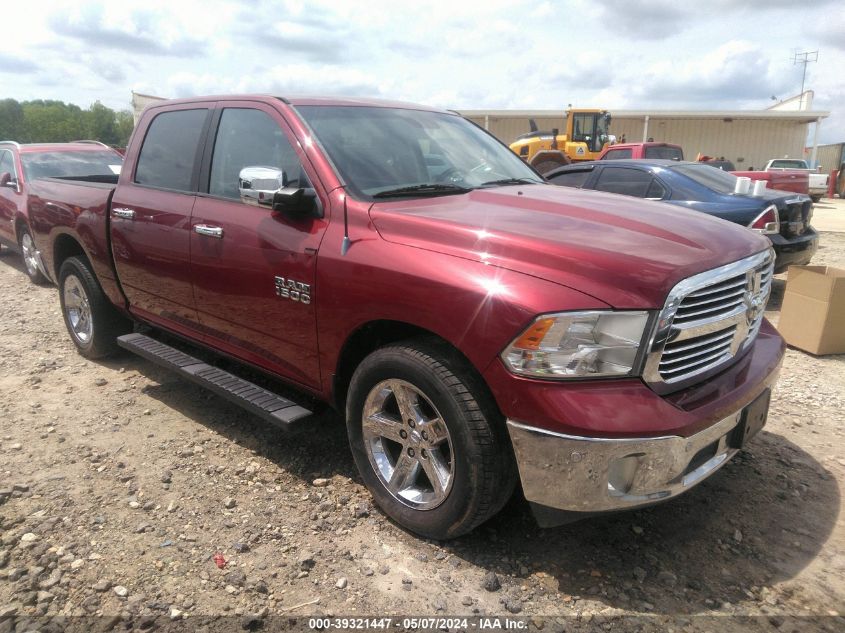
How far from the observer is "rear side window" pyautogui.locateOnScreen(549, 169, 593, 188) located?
27.6ft

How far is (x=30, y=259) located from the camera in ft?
27.3

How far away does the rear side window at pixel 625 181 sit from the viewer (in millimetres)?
7469

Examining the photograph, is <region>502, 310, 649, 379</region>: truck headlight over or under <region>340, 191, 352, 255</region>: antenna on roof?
under

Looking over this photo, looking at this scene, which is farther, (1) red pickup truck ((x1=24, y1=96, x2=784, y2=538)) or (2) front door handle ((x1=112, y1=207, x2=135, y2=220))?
(2) front door handle ((x1=112, y1=207, x2=135, y2=220))

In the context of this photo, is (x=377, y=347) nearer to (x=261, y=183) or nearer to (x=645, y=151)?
(x=261, y=183)

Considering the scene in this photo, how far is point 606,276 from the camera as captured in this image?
7.31ft

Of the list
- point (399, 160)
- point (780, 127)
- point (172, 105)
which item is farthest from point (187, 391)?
point (780, 127)

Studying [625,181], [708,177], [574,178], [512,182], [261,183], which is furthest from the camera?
[574,178]

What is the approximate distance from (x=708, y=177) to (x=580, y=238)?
5.96 m

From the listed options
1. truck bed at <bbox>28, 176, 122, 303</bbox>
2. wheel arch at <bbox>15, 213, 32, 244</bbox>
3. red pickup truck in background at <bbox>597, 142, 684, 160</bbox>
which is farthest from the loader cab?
truck bed at <bbox>28, 176, 122, 303</bbox>

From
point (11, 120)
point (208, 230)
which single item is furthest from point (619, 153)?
point (11, 120)

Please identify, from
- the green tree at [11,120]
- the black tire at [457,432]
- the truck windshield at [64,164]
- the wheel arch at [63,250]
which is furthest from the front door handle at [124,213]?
the green tree at [11,120]

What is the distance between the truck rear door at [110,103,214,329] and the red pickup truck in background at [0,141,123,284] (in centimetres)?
453

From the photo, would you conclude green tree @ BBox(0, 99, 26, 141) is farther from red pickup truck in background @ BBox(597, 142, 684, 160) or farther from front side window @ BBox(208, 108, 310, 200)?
front side window @ BBox(208, 108, 310, 200)
